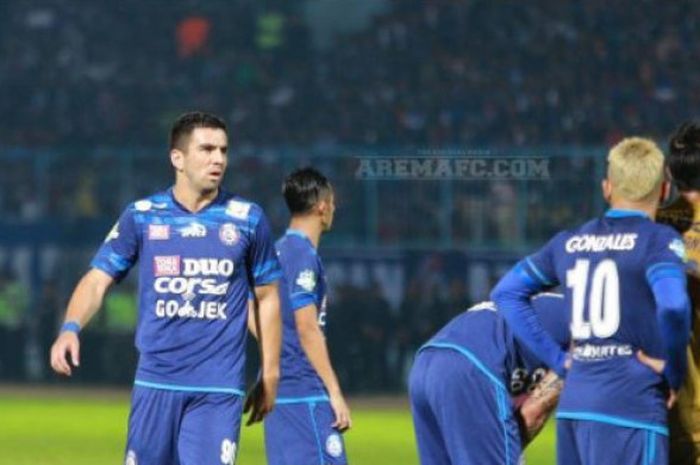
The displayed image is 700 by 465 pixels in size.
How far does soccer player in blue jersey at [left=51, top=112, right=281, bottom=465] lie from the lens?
766cm

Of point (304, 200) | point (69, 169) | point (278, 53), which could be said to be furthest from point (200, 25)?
point (304, 200)

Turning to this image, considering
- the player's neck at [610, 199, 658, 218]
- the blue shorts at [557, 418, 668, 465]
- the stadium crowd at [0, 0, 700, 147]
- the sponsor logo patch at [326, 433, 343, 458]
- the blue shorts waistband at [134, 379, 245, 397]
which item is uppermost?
the stadium crowd at [0, 0, 700, 147]

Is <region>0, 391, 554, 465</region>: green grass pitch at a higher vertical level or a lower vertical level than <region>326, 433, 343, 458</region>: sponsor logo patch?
lower

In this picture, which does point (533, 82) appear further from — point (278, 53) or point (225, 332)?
point (225, 332)

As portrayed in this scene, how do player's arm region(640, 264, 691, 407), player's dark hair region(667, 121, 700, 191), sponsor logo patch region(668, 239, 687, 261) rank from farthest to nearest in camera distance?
player's dark hair region(667, 121, 700, 191), sponsor logo patch region(668, 239, 687, 261), player's arm region(640, 264, 691, 407)

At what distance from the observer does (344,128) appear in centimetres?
2612

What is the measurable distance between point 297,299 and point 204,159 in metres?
1.17

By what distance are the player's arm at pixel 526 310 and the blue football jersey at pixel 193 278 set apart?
124cm

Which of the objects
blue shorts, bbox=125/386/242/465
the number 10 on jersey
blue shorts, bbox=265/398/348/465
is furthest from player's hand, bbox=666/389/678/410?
blue shorts, bbox=265/398/348/465

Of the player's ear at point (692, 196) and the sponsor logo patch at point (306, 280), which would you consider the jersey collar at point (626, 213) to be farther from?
the sponsor logo patch at point (306, 280)

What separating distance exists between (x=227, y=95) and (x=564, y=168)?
712cm

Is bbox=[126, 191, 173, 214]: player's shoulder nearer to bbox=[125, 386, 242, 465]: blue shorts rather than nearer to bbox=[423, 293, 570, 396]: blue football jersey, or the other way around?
bbox=[125, 386, 242, 465]: blue shorts

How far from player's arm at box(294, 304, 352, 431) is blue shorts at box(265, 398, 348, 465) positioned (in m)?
0.22

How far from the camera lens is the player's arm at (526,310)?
6801mm
